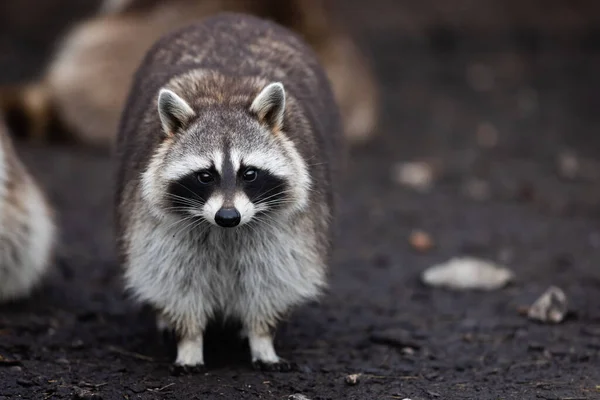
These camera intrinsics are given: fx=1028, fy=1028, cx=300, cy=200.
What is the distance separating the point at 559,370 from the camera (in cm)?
477

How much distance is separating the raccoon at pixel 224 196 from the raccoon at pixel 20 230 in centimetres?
66

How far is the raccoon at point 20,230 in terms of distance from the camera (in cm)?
525

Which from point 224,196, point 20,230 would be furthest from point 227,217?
point 20,230

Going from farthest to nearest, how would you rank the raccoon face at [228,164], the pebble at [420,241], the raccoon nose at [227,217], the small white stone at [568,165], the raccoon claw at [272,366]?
the small white stone at [568,165] < the pebble at [420,241] < the raccoon claw at [272,366] < the raccoon face at [228,164] < the raccoon nose at [227,217]

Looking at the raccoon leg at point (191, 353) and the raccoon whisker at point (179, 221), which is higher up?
the raccoon whisker at point (179, 221)

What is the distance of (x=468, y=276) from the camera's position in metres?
6.10

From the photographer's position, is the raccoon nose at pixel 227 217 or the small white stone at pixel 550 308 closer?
the raccoon nose at pixel 227 217

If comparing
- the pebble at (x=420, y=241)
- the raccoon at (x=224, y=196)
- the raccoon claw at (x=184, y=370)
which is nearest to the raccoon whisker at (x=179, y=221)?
the raccoon at (x=224, y=196)

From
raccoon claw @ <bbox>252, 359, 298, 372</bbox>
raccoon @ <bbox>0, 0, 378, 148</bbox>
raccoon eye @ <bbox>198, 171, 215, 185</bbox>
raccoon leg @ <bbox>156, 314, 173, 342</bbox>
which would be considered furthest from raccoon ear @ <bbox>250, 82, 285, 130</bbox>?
raccoon @ <bbox>0, 0, 378, 148</bbox>

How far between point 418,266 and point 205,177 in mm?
2635

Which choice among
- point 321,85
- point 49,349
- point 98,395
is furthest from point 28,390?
point 321,85

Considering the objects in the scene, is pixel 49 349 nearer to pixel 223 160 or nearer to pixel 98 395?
pixel 98 395

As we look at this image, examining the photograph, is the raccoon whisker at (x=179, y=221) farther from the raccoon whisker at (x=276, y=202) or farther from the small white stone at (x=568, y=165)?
the small white stone at (x=568, y=165)

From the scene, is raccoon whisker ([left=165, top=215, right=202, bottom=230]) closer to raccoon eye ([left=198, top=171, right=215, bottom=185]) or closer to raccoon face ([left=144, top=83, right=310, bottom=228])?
raccoon face ([left=144, top=83, right=310, bottom=228])
